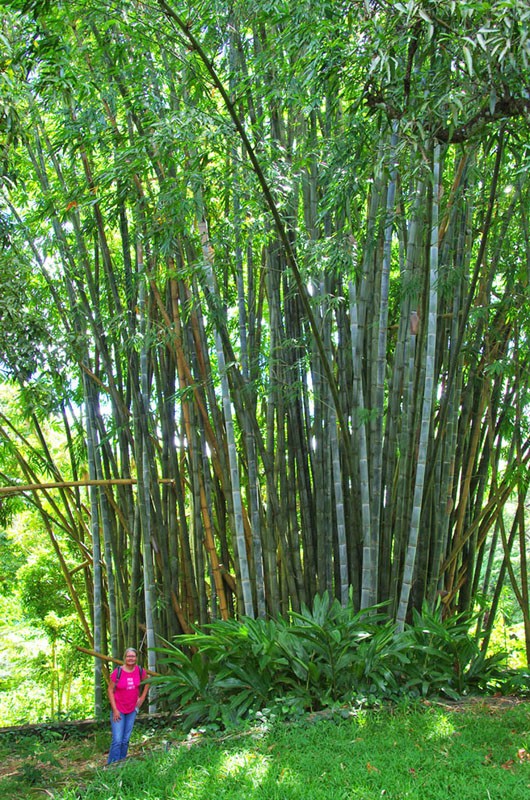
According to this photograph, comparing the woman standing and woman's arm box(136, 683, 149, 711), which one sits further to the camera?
woman's arm box(136, 683, 149, 711)

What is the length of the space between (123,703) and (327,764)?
1.03m

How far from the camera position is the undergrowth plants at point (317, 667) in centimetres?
334

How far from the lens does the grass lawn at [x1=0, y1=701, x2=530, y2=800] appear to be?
2.43 meters

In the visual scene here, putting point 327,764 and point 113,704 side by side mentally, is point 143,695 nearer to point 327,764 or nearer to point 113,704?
point 113,704

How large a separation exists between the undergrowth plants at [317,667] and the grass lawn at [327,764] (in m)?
0.16

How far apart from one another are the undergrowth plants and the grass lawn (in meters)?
0.16

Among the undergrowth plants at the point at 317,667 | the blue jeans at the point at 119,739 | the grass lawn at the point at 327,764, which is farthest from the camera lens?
the undergrowth plants at the point at 317,667

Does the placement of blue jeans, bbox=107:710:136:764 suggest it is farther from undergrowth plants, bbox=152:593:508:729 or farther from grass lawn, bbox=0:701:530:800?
undergrowth plants, bbox=152:593:508:729

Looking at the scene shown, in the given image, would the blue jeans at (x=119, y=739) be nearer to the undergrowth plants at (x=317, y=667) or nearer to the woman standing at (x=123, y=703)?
the woman standing at (x=123, y=703)

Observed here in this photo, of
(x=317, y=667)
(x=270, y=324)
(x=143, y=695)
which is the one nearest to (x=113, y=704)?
(x=143, y=695)

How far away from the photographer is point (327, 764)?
265 centimetres

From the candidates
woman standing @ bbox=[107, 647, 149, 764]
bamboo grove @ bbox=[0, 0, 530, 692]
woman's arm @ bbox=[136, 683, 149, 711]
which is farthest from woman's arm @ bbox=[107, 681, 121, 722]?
bamboo grove @ bbox=[0, 0, 530, 692]

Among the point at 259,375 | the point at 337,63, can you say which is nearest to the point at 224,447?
the point at 259,375

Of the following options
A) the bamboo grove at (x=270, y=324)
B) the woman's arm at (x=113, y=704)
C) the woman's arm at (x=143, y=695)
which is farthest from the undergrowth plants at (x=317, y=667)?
the bamboo grove at (x=270, y=324)
